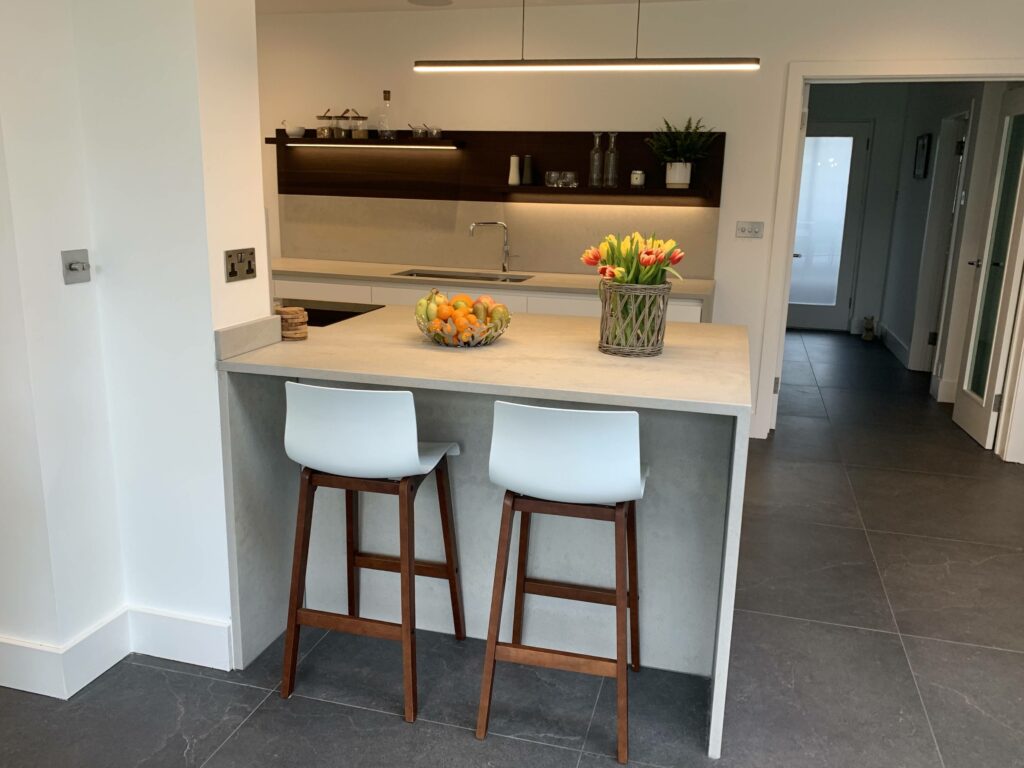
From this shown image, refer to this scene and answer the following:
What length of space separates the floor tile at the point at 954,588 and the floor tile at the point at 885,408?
6.57 ft

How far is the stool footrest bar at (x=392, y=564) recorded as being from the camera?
2664mm

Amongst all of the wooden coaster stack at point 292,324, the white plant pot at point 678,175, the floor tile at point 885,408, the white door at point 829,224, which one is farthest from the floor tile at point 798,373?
the wooden coaster stack at point 292,324

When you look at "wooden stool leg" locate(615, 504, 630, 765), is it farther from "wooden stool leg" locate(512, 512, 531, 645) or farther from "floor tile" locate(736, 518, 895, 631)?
"floor tile" locate(736, 518, 895, 631)

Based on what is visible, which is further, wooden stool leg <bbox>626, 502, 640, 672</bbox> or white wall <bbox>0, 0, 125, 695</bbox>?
wooden stool leg <bbox>626, 502, 640, 672</bbox>

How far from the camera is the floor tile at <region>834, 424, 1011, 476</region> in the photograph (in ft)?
14.9

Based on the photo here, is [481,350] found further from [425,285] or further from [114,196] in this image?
[425,285]

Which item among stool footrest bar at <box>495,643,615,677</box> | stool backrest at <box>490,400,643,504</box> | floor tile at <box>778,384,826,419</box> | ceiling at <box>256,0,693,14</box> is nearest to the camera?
stool backrest at <box>490,400,643,504</box>

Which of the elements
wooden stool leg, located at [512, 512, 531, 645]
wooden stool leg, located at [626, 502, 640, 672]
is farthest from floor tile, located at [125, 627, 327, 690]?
wooden stool leg, located at [626, 502, 640, 672]

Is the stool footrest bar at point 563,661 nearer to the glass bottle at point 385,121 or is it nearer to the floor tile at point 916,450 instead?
the floor tile at point 916,450

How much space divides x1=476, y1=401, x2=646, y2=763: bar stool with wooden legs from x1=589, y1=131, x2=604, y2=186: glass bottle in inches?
120

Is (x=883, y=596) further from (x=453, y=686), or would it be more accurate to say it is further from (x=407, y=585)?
(x=407, y=585)

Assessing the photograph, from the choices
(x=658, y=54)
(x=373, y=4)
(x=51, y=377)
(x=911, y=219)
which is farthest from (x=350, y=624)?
(x=911, y=219)

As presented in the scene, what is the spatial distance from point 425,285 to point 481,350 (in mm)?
2293

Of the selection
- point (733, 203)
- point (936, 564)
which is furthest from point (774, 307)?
point (936, 564)
